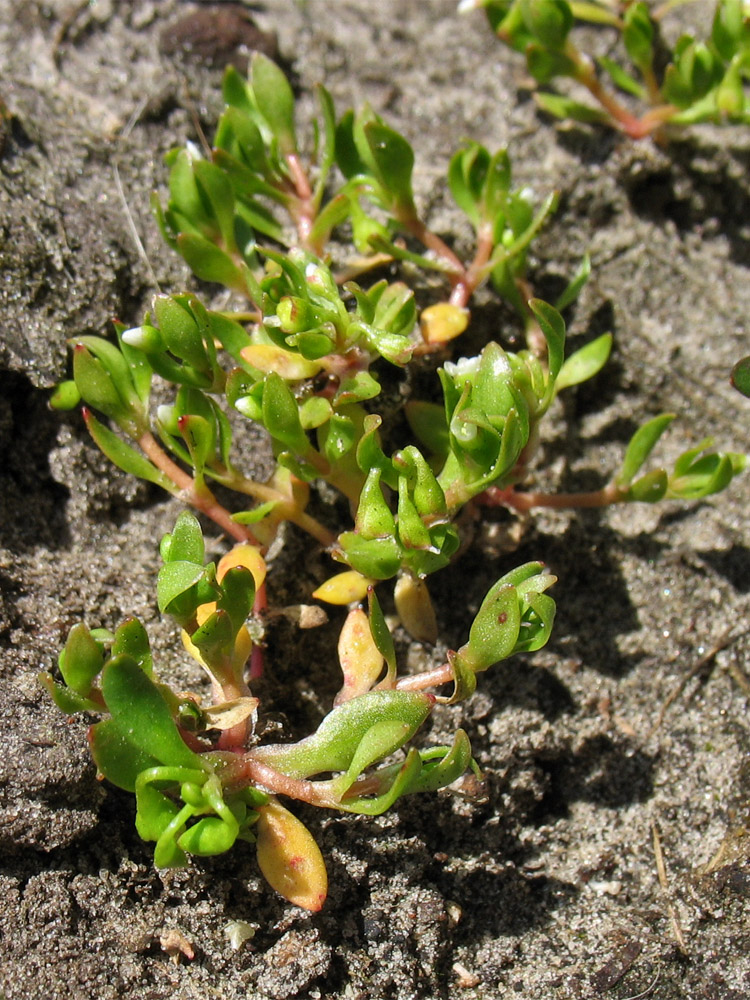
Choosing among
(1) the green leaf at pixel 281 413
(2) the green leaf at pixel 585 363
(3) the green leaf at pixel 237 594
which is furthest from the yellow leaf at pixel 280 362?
(2) the green leaf at pixel 585 363

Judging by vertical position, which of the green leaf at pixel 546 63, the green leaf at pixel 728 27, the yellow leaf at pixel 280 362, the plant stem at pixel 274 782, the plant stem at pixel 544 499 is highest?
the green leaf at pixel 728 27

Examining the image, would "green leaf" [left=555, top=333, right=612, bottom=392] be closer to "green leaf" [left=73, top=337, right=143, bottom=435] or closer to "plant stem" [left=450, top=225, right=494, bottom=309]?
"plant stem" [left=450, top=225, right=494, bottom=309]

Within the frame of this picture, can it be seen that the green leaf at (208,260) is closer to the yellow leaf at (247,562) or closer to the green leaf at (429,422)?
the green leaf at (429,422)

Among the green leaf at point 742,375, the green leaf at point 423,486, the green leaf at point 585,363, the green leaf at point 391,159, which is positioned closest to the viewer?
the green leaf at point 423,486

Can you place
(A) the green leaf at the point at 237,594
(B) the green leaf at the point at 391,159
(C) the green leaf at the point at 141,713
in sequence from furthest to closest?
(B) the green leaf at the point at 391,159 < (A) the green leaf at the point at 237,594 < (C) the green leaf at the point at 141,713

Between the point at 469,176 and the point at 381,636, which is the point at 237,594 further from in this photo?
the point at 469,176

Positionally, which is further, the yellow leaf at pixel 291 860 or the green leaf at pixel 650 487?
the green leaf at pixel 650 487

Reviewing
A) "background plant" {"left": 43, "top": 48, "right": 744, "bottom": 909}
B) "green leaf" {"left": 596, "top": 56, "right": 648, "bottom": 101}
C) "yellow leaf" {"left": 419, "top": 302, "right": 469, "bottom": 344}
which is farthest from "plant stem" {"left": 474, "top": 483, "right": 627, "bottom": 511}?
"green leaf" {"left": 596, "top": 56, "right": 648, "bottom": 101}

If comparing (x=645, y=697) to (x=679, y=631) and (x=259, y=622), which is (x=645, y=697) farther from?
(x=259, y=622)
